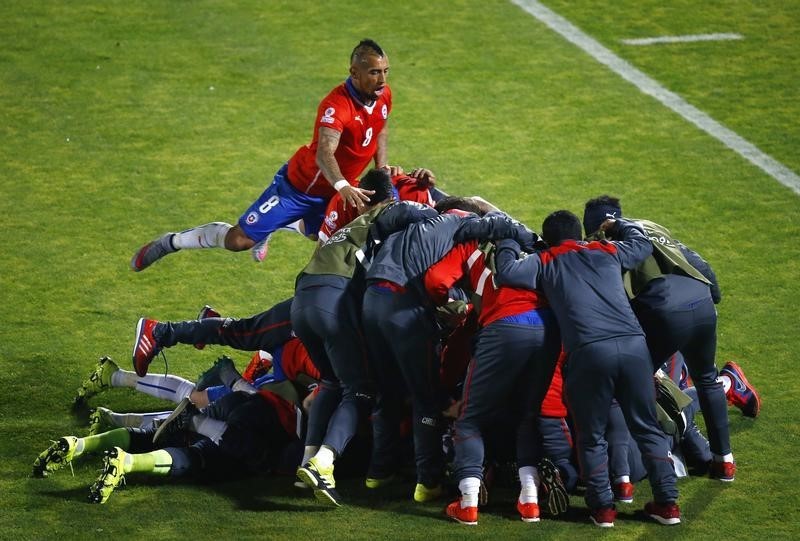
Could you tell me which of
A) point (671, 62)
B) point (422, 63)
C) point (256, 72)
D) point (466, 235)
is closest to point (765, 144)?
point (671, 62)

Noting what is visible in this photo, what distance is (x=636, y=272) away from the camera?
7.05 meters

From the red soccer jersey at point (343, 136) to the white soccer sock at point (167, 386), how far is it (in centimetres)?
163

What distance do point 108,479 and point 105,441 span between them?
51 cm

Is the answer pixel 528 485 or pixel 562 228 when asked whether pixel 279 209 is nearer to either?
pixel 562 228

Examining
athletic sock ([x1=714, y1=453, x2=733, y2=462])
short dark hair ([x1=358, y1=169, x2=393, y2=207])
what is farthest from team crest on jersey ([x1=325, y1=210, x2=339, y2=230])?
athletic sock ([x1=714, y1=453, x2=733, y2=462])

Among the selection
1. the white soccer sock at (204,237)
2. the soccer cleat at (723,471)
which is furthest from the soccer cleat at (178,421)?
the soccer cleat at (723,471)

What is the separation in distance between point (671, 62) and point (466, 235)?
767 centimetres

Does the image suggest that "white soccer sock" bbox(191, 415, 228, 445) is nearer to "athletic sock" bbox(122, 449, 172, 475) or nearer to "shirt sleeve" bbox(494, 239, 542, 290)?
"athletic sock" bbox(122, 449, 172, 475)

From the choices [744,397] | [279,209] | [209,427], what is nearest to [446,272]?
[209,427]

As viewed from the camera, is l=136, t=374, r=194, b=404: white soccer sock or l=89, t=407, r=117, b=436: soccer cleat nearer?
l=89, t=407, r=117, b=436: soccer cleat

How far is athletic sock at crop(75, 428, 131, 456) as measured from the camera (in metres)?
7.34

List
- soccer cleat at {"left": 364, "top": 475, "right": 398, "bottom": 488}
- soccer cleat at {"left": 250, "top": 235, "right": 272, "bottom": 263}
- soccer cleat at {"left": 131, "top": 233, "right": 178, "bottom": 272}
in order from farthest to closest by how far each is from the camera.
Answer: soccer cleat at {"left": 250, "top": 235, "right": 272, "bottom": 263}, soccer cleat at {"left": 131, "top": 233, "right": 178, "bottom": 272}, soccer cleat at {"left": 364, "top": 475, "right": 398, "bottom": 488}

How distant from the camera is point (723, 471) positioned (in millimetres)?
7234

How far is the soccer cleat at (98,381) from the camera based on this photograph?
8367 mm
